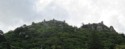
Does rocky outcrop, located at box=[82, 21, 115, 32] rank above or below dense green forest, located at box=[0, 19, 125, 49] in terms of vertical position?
above

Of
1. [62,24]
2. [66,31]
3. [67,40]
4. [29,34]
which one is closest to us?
[67,40]

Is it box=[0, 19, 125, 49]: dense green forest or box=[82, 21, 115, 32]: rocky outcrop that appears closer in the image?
box=[0, 19, 125, 49]: dense green forest

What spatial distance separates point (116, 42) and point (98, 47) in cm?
4813

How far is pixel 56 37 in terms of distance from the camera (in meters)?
142

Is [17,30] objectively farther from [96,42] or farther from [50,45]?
[96,42]

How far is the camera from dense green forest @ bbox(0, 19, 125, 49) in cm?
12694

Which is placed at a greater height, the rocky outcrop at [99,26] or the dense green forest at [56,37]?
the rocky outcrop at [99,26]

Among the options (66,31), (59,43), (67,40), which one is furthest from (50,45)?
(66,31)

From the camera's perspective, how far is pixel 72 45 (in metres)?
130

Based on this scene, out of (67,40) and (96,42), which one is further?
(67,40)

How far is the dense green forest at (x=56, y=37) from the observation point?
12694 cm

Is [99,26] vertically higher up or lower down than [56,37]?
higher up

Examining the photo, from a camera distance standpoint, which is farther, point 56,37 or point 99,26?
point 99,26

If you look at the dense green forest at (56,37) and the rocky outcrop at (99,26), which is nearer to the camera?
the dense green forest at (56,37)
